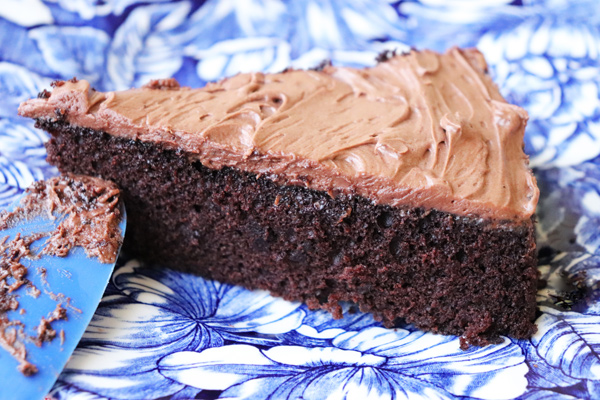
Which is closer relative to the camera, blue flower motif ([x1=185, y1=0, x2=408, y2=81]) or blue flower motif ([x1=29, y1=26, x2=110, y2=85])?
blue flower motif ([x1=29, y1=26, x2=110, y2=85])

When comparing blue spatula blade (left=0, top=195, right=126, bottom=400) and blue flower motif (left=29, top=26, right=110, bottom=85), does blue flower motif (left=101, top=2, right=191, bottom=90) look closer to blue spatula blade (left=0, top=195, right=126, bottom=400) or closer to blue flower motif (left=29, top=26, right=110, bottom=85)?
blue flower motif (left=29, top=26, right=110, bottom=85)

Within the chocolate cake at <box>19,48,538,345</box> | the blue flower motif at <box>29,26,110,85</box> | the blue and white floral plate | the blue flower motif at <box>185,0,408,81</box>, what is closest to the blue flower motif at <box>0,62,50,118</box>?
the blue and white floral plate

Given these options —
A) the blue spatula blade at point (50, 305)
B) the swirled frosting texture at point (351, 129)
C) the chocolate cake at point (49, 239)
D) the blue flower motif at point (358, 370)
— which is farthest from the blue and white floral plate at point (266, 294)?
the swirled frosting texture at point (351, 129)

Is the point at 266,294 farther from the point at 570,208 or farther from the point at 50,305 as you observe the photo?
the point at 570,208

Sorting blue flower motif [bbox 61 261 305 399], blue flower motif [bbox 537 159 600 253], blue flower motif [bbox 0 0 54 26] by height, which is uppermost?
blue flower motif [bbox 0 0 54 26]

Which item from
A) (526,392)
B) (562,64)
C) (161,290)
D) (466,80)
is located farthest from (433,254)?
(562,64)

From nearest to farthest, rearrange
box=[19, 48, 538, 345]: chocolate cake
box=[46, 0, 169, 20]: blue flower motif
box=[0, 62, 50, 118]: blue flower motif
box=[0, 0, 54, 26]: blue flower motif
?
box=[19, 48, 538, 345]: chocolate cake → box=[0, 62, 50, 118]: blue flower motif → box=[0, 0, 54, 26]: blue flower motif → box=[46, 0, 169, 20]: blue flower motif

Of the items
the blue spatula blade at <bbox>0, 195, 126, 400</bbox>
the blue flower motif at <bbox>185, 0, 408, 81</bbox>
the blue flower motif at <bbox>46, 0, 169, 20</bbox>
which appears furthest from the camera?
the blue flower motif at <bbox>185, 0, 408, 81</bbox>

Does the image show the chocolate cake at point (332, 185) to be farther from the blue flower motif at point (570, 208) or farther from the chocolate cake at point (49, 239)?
the blue flower motif at point (570, 208)
